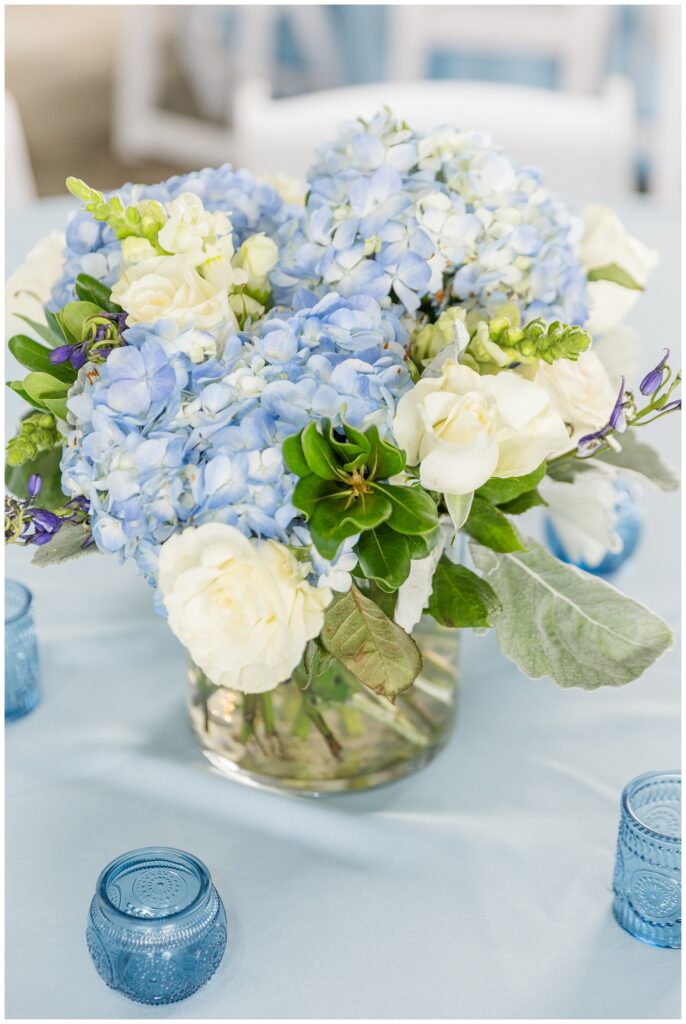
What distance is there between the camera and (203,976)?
29.3 inches

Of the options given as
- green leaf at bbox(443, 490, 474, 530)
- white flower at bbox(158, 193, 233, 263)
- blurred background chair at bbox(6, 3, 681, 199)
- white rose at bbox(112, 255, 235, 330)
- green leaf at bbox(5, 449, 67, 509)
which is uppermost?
white flower at bbox(158, 193, 233, 263)

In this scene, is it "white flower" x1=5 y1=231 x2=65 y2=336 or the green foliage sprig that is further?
"white flower" x1=5 y1=231 x2=65 y2=336

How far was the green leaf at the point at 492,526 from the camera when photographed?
0.77 meters

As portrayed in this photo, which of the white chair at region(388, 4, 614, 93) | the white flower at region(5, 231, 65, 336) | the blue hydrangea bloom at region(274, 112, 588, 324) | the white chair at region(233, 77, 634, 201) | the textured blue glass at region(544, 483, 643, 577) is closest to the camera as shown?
the blue hydrangea bloom at region(274, 112, 588, 324)

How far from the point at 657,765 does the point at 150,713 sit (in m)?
0.43

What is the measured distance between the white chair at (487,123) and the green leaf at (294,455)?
1.30 meters

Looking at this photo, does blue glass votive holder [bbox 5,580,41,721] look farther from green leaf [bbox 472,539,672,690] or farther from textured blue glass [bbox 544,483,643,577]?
textured blue glass [bbox 544,483,643,577]

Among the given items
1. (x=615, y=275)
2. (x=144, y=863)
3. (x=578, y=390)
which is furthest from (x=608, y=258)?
(x=144, y=863)

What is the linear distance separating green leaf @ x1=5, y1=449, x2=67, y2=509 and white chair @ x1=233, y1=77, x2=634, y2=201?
1166 mm

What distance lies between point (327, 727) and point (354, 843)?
9 cm

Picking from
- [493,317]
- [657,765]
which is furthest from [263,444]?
[657,765]

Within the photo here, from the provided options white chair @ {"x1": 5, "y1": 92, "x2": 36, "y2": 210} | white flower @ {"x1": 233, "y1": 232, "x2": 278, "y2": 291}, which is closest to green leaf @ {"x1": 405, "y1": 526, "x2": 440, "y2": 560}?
white flower @ {"x1": 233, "y1": 232, "x2": 278, "y2": 291}

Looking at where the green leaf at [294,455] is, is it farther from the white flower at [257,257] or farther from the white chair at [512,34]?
the white chair at [512,34]

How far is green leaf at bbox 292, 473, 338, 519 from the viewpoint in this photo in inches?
26.0
